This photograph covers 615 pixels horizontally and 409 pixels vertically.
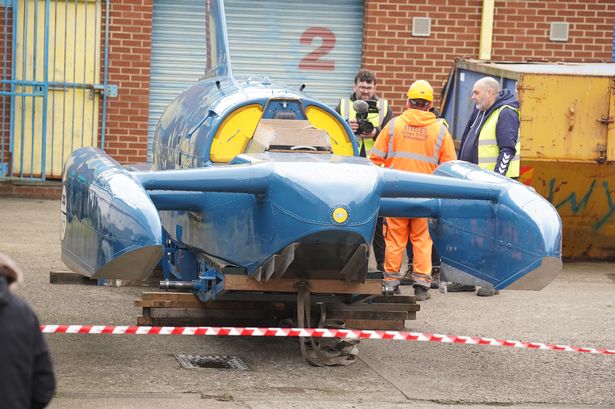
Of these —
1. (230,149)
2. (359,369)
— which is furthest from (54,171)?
(359,369)

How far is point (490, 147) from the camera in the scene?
11375 millimetres

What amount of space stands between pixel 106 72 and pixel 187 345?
7323mm

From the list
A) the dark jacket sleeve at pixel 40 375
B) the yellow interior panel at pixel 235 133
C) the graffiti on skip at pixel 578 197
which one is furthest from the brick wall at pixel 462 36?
the dark jacket sleeve at pixel 40 375

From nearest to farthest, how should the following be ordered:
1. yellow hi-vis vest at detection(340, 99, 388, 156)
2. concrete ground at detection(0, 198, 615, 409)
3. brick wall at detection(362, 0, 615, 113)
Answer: concrete ground at detection(0, 198, 615, 409) → yellow hi-vis vest at detection(340, 99, 388, 156) → brick wall at detection(362, 0, 615, 113)

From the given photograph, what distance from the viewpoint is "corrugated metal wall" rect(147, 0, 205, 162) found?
15758mm

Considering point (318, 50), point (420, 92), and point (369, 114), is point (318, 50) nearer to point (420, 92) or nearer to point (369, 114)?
point (369, 114)

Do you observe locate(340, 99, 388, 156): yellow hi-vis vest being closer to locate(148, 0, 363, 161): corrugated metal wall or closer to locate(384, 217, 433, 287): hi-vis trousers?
locate(384, 217, 433, 287): hi-vis trousers

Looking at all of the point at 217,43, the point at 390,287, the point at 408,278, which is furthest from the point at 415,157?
the point at 217,43

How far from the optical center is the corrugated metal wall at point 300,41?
52.3ft

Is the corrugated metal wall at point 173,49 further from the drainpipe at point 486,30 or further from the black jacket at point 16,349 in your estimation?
the black jacket at point 16,349

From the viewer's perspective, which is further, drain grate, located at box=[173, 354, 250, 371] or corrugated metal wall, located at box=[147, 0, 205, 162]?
corrugated metal wall, located at box=[147, 0, 205, 162]

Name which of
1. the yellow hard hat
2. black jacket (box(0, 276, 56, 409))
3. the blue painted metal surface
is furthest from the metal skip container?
black jacket (box(0, 276, 56, 409))

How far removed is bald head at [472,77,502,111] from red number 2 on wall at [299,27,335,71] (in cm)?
495

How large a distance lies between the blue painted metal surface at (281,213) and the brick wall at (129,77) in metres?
6.30
